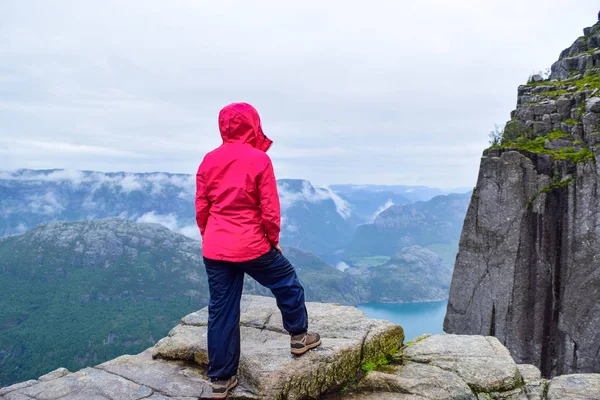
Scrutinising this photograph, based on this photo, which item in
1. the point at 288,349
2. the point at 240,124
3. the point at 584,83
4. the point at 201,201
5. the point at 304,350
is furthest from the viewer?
the point at 584,83

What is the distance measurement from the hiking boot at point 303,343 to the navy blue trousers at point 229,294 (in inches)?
37.5

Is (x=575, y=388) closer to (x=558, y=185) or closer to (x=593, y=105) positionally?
(x=558, y=185)

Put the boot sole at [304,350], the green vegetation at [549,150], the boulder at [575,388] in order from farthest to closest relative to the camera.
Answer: the green vegetation at [549,150] < the boot sole at [304,350] < the boulder at [575,388]

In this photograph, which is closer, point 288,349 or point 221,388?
point 221,388

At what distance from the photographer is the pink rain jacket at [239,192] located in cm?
683

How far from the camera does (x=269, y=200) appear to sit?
6.82m

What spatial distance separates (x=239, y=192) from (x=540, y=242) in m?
16.6

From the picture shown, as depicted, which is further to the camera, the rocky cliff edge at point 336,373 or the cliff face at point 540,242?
the cliff face at point 540,242

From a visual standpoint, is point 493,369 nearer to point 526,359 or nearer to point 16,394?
point 16,394

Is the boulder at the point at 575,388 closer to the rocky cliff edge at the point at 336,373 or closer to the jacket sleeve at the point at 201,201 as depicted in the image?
the rocky cliff edge at the point at 336,373

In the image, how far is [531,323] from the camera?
18812 mm

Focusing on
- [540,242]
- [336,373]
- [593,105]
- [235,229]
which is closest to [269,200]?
[235,229]

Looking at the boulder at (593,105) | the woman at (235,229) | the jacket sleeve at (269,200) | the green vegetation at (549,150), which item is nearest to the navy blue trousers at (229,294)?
the woman at (235,229)

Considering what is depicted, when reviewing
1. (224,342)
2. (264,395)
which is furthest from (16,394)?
(264,395)
